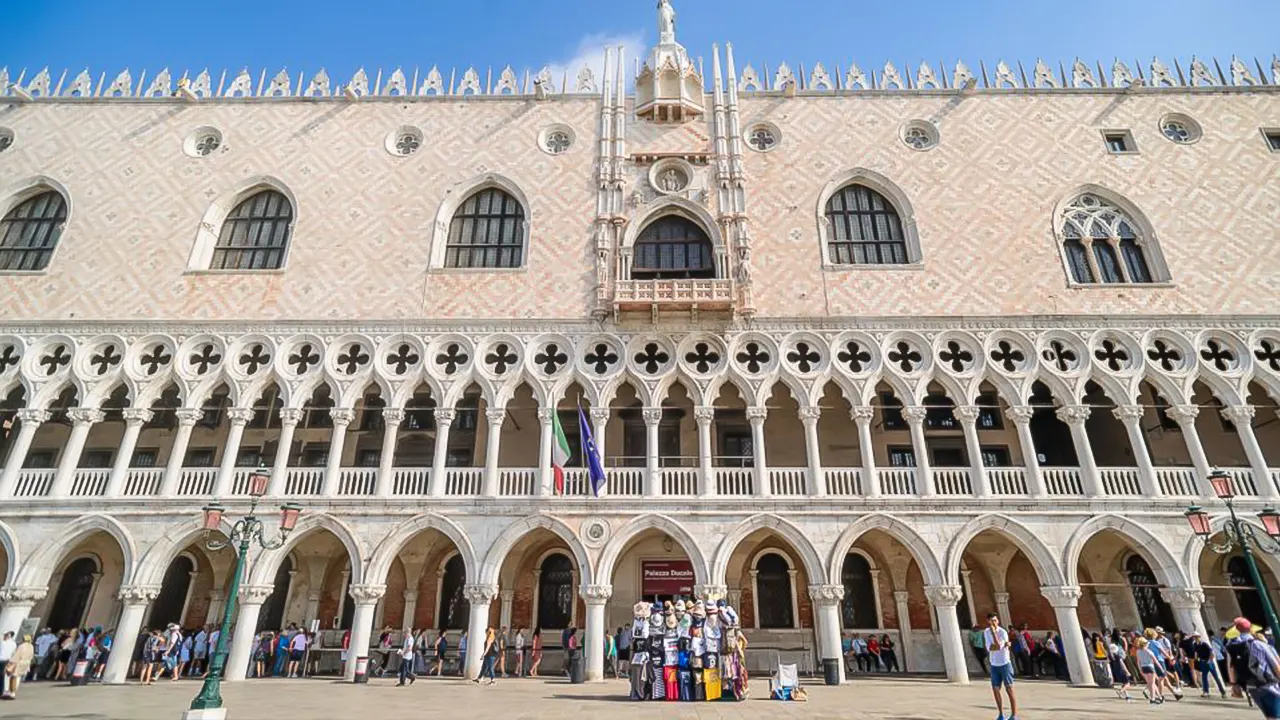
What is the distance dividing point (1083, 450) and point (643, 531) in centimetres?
1020

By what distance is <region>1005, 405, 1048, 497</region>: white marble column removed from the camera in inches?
579

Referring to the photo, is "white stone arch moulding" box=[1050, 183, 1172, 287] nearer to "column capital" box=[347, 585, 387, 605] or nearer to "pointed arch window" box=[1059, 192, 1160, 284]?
"pointed arch window" box=[1059, 192, 1160, 284]

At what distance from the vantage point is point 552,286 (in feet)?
57.4

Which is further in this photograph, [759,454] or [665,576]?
[665,576]

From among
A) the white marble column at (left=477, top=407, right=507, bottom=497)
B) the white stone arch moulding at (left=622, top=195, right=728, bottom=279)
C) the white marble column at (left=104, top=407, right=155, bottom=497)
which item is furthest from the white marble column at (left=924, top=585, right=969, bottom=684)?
the white marble column at (left=104, top=407, right=155, bottom=497)

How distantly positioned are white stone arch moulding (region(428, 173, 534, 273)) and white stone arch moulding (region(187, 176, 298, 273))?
4.01m

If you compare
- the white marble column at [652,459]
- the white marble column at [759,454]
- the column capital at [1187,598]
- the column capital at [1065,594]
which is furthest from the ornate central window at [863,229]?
the column capital at [1187,598]

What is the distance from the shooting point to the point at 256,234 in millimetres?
19000

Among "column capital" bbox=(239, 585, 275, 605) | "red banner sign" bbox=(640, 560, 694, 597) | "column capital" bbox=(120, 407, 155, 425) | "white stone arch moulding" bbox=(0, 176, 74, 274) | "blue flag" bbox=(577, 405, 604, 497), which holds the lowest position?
"column capital" bbox=(239, 585, 275, 605)

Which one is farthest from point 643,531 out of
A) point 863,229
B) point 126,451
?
point 126,451

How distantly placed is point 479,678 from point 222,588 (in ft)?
27.6

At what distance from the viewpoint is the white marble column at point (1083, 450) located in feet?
48.2

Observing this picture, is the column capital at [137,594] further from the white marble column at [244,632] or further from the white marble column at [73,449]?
the white marble column at [73,449]

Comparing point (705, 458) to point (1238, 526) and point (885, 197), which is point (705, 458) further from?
point (885, 197)
